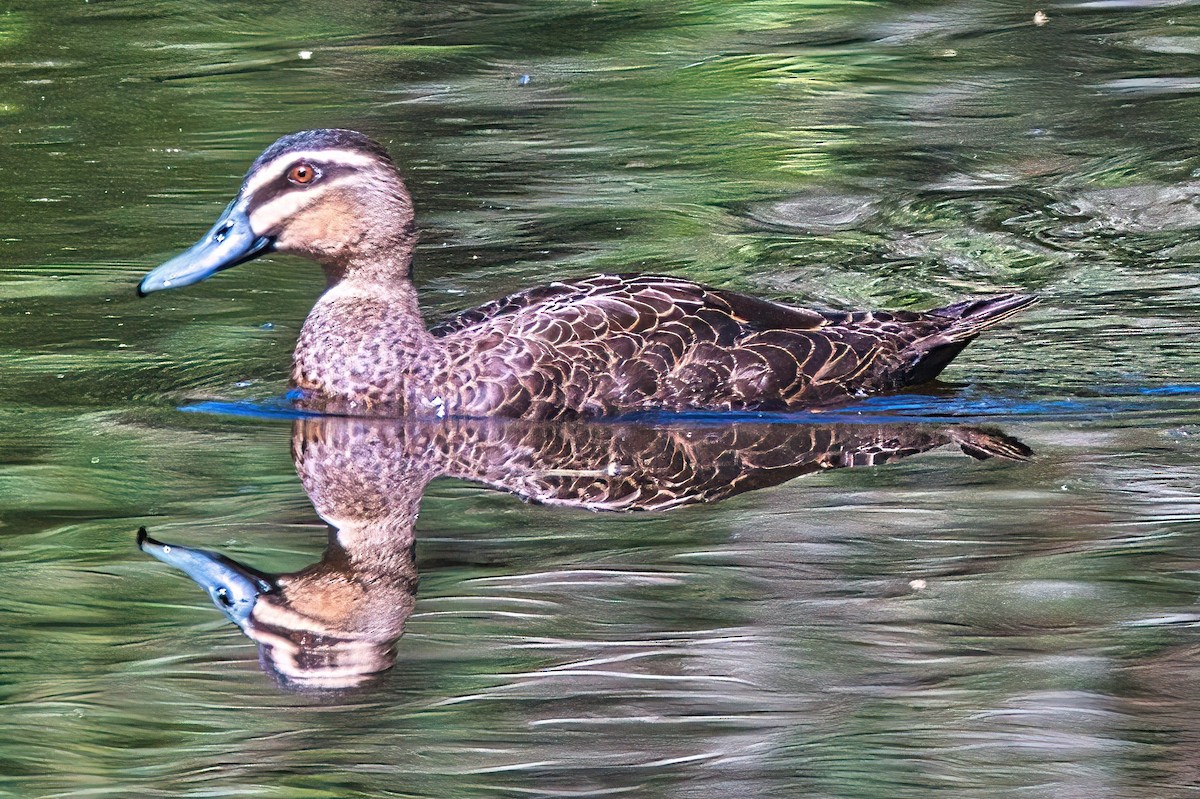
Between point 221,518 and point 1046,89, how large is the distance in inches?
364

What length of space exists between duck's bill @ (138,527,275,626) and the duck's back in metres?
2.14

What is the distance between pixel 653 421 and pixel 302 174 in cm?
192

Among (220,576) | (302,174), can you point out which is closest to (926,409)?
(302,174)

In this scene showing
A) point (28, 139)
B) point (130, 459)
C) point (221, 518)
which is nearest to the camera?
point (221, 518)

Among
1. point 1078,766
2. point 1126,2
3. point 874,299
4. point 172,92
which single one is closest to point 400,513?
point 1078,766

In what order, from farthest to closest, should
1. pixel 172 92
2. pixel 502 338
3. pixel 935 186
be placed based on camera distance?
pixel 172 92 → pixel 935 186 → pixel 502 338

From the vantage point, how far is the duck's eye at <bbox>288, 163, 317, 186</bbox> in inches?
363

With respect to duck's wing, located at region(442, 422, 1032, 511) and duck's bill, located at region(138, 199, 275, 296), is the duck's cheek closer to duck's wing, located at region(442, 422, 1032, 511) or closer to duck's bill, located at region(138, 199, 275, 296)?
duck's bill, located at region(138, 199, 275, 296)

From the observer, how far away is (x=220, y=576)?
6719 mm

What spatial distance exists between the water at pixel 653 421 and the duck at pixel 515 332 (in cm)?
25

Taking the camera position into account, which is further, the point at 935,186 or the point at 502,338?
the point at 935,186

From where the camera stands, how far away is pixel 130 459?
8352 millimetres

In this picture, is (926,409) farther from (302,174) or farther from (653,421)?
(302,174)

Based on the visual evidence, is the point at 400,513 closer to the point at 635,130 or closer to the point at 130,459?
the point at 130,459
